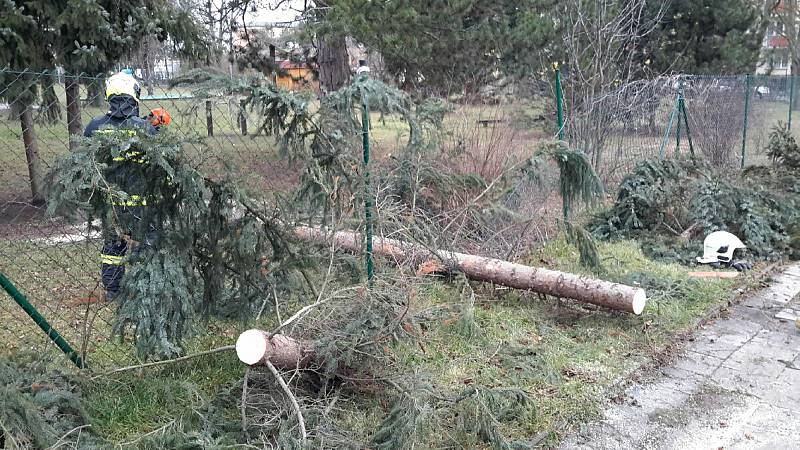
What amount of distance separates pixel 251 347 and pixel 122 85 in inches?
103

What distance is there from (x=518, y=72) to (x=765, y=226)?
19.1ft

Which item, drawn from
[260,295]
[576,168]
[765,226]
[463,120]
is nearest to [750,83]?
[765,226]

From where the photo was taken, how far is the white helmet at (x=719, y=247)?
6.43 metres

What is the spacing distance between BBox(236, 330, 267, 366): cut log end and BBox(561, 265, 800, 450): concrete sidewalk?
170 cm

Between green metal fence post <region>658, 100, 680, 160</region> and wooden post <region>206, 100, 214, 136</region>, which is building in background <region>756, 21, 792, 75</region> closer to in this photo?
green metal fence post <region>658, 100, 680, 160</region>

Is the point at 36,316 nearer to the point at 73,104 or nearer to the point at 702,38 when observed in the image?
the point at 73,104

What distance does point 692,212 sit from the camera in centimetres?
716

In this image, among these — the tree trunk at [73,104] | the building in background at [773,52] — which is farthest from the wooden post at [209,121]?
the building in background at [773,52]

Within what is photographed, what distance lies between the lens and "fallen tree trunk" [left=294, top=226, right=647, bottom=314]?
4.78 metres

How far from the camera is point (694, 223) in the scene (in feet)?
23.6

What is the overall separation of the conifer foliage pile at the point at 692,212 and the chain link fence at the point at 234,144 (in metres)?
0.85

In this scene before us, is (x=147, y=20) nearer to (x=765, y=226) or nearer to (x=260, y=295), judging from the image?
(x=260, y=295)

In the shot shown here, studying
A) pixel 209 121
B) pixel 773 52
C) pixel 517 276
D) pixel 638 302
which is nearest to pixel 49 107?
pixel 209 121

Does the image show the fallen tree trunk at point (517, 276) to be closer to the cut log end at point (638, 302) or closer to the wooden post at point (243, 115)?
the cut log end at point (638, 302)
